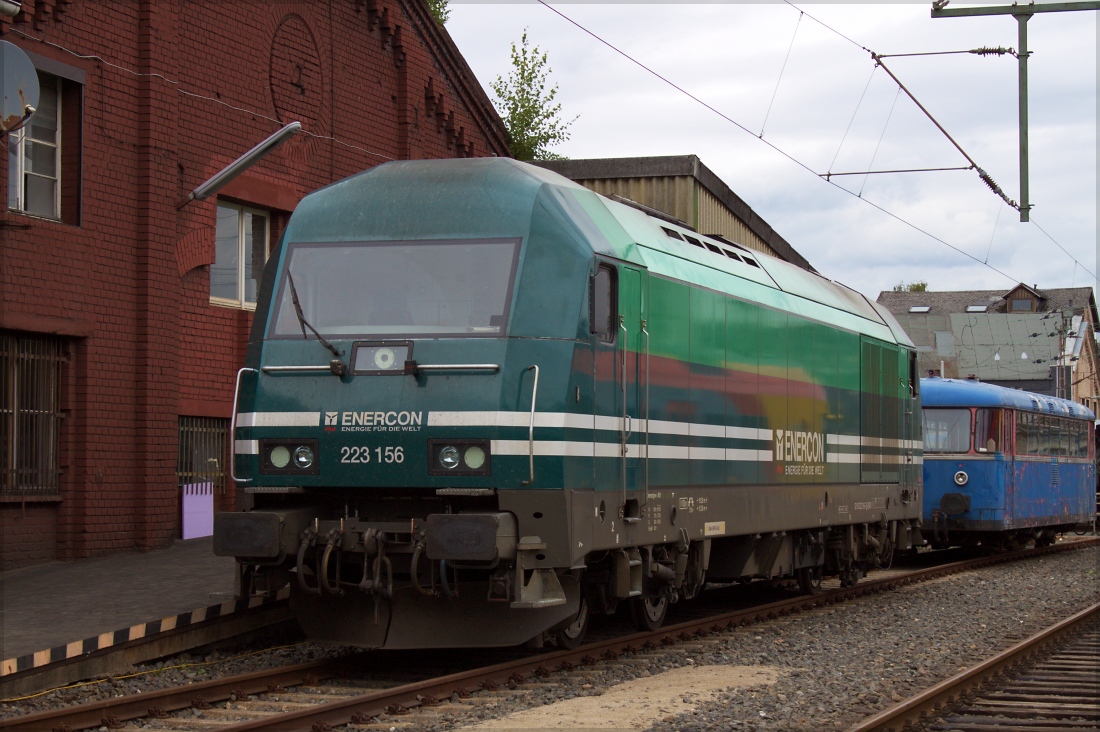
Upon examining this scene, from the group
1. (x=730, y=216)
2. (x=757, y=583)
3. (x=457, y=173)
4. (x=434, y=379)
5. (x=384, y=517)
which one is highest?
(x=730, y=216)

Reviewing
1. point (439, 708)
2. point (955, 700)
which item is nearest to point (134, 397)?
point (439, 708)

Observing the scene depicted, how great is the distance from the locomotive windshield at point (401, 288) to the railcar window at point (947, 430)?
15.1 metres

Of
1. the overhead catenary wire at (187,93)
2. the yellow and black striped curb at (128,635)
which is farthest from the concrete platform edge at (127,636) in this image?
the overhead catenary wire at (187,93)

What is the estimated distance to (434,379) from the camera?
360 inches

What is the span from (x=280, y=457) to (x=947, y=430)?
15.9 metres

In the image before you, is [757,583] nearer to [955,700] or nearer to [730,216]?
[955,700]

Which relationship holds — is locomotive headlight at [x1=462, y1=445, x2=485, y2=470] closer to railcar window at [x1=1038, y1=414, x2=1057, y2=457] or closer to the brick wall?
the brick wall

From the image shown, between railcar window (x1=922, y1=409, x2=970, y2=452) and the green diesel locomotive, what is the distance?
41.8ft

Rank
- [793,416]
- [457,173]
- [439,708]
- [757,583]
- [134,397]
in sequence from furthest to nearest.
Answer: [757,583], [134,397], [793,416], [457,173], [439,708]

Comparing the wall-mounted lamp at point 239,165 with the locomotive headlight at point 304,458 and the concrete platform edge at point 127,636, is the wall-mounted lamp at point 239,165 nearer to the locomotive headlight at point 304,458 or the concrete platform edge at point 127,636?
the concrete platform edge at point 127,636

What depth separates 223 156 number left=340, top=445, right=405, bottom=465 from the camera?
30.0 ft

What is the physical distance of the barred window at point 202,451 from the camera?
16.6 m

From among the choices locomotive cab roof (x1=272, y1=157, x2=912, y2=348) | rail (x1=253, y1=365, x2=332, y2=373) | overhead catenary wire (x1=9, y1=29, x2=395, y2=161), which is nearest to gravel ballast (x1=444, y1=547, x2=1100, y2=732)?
rail (x1=253, y1=365, x2=332, y2=373)

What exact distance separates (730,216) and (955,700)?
19.0 m
